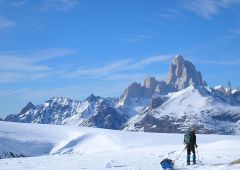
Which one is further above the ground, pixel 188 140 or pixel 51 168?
pixel 188 140

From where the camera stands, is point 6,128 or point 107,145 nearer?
point 107,145

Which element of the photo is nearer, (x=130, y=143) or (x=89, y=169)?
(x=89, y=169)

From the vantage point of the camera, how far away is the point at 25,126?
11988 centimetres

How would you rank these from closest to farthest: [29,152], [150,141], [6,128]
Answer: [150,141]
[29,152]
[6,128]

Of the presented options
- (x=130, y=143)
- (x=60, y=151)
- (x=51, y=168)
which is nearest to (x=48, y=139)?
(x=60, y=151)

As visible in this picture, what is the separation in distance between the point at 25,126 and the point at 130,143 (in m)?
42.6

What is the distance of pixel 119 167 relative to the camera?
30.2 metres

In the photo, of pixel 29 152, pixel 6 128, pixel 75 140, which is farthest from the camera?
pixel 6 128

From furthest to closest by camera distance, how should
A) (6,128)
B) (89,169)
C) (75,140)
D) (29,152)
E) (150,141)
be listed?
1. (6,128)
2. (75,140)
3. (29,152)
4. (150,141)
5. (89,169)

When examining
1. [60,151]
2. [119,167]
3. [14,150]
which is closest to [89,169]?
[119,167]

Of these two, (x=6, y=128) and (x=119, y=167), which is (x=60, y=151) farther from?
(x=119, y=167)

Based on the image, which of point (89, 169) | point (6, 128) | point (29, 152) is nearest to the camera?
point (89, 169)

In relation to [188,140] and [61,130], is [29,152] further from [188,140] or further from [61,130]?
[188,140]

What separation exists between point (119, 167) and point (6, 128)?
286 ft
